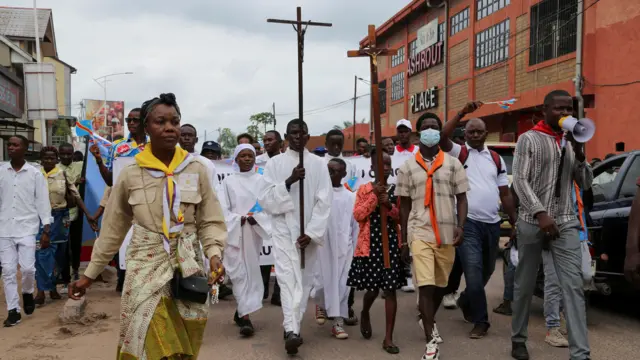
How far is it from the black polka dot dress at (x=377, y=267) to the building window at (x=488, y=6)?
19786 millimetres

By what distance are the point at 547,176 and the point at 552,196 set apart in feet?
0.52

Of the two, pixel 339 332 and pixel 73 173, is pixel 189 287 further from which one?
pixel 73 173

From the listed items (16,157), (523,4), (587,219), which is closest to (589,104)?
(523,4)

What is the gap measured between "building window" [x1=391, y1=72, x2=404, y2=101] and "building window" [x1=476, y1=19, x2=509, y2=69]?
9298 mm

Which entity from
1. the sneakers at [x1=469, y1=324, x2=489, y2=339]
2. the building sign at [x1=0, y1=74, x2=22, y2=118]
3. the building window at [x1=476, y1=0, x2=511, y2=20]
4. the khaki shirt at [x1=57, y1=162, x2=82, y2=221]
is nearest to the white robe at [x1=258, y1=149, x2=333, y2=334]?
the sneakers at [x1=469, y1=324, x2=489, y2=339]

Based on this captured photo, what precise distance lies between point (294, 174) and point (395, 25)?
30881 millimetres

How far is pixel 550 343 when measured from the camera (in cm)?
545

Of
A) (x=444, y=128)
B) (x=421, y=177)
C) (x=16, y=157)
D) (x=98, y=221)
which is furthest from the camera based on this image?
(x=98, y=221)

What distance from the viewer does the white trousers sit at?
6570 millimetres

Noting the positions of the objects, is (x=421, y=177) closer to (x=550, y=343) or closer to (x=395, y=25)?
(x=550, y=343)

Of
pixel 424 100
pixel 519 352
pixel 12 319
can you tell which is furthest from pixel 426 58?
pixel 519 352

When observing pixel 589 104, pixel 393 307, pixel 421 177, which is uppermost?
pixel 589 104

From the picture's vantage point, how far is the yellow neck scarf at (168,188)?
3.25 meters

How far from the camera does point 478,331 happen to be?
573cm
